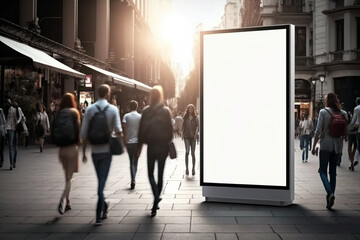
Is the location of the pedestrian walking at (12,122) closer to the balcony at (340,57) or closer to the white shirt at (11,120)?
the white shirt at (11,120)

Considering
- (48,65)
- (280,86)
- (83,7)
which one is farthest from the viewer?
(83,7)

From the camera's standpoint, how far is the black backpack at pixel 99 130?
6336 mm

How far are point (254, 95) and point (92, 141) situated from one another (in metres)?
2.87

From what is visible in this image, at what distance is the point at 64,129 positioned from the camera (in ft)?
Result: 21.9

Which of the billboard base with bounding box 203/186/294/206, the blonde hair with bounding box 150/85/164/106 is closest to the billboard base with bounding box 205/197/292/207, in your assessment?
the billboard base with bounding box 203/186/294/206

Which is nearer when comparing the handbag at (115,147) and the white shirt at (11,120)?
the handbag at (115,147)

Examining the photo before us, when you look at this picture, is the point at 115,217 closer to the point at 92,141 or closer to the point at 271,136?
the point at 92,141

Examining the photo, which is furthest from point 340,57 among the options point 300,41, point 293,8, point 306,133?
point 306,133

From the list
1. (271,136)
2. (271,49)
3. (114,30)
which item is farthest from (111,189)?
(114,30)

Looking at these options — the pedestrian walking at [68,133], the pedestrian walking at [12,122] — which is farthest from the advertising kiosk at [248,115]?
the pedestrian walking at [12,122]

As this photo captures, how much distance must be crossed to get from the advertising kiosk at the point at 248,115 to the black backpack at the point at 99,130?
2094 mm

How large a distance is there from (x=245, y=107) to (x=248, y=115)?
0.48 ft

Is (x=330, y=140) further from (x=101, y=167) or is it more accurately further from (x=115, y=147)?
(x=101, y=167)

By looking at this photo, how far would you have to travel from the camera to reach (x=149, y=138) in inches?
268
